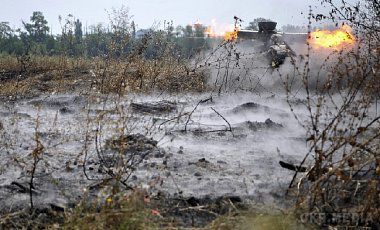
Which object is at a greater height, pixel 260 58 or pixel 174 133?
pixel 260 58

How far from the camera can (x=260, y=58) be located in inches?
482

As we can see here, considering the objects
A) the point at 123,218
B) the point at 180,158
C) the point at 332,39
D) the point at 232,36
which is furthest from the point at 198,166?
the point at 332,39

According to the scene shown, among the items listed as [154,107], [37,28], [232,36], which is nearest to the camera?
[154,107]

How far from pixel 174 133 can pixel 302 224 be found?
2.80 m

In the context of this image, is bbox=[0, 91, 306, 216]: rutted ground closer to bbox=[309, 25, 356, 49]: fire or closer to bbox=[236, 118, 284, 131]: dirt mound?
bbox=[236, 118, 284, 131]: dirt mound

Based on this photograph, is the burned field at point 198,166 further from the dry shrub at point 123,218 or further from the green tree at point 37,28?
the green tree at point 37,28

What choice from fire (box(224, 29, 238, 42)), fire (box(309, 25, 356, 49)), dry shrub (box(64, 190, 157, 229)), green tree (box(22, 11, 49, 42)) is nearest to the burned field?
dry shrub (box(64, 190, 157, 229))

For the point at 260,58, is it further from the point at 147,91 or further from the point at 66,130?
the point at 66,130

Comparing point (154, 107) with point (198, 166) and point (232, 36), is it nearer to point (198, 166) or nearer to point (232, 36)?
point (198, 166)

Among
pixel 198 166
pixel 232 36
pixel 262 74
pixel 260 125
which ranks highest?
pixel 232 36

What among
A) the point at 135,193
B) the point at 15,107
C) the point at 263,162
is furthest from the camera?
the point at 15,107

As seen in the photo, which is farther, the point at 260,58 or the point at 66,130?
the point at 260,58

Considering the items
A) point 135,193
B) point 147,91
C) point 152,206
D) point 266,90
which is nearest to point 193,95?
point 147,91

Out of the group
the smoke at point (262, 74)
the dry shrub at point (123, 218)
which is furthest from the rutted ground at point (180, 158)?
the smoke at point (262, 74)
